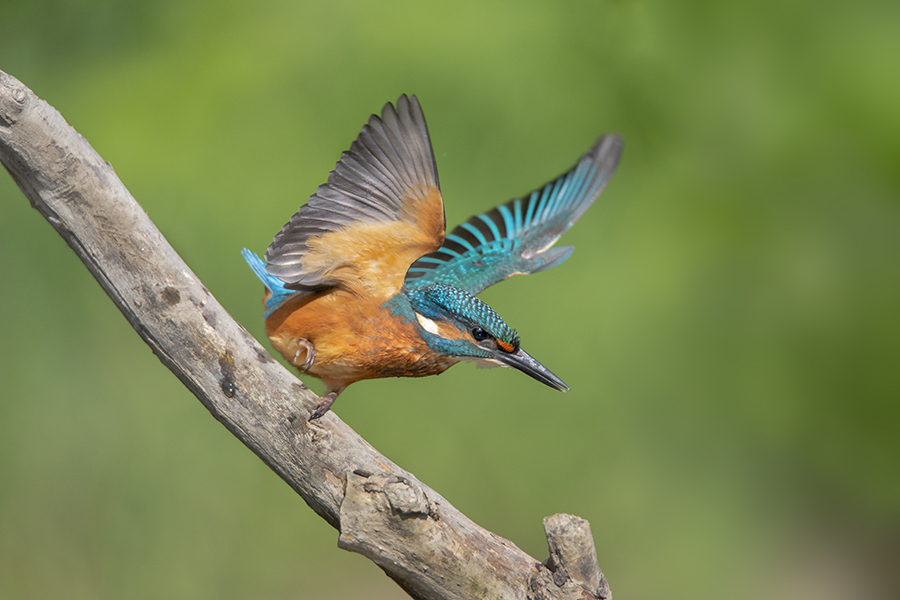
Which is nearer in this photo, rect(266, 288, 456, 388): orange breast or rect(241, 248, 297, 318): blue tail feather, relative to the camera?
rect(266, 288, 456, 388): orange breast

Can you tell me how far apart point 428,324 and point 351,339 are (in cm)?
15

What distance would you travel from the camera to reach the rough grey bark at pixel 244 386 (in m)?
1.28

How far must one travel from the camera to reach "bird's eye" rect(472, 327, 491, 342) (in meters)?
1.42

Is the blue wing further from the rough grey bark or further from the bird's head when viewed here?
the rough grey bark

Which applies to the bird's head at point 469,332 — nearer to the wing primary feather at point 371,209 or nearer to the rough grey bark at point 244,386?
the wing primary feather at point 371,209

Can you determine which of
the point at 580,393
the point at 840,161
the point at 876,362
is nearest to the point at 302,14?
the point at 580,393

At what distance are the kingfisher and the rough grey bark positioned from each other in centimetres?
9

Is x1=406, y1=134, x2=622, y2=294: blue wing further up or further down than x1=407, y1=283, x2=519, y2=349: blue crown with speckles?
further up

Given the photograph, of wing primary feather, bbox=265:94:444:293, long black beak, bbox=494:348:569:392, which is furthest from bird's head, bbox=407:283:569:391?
wing primary feather, bbox=265:94:444:293

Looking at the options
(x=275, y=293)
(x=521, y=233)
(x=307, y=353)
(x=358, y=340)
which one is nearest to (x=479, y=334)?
(x=358, y=340)

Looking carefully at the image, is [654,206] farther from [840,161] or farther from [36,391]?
[36,391]

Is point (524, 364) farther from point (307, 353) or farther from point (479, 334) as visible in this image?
point (307, 353)

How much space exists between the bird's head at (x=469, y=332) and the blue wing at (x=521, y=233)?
0.36 meters

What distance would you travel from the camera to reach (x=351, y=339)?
4.83 feet
